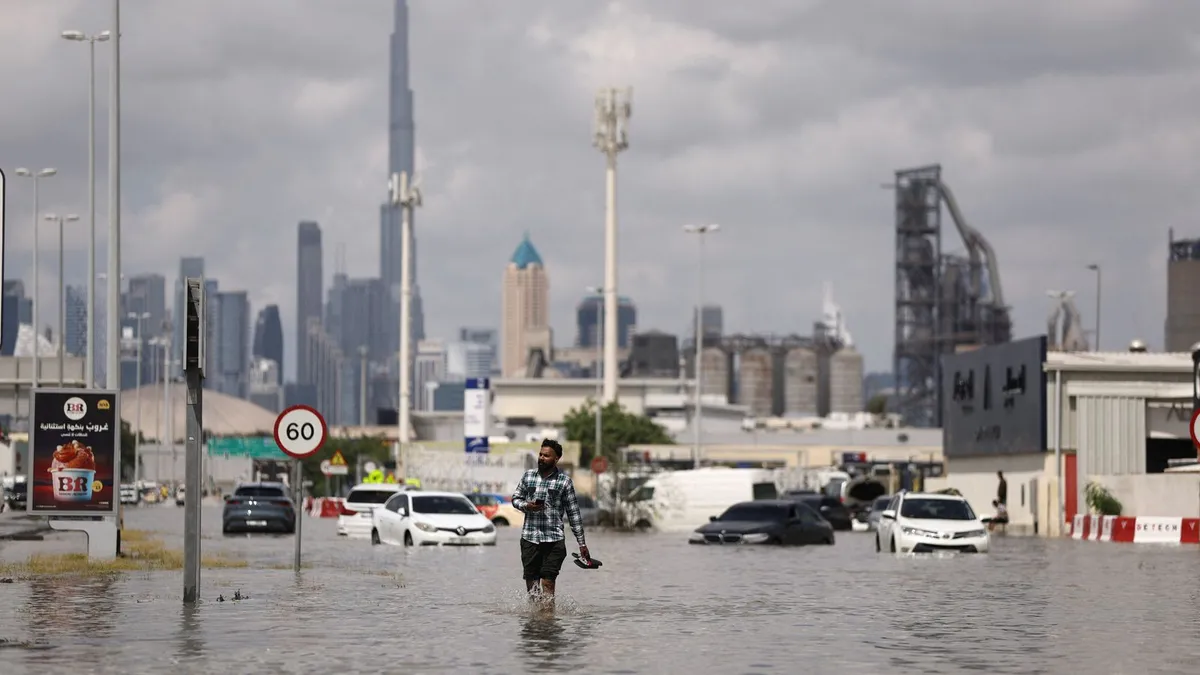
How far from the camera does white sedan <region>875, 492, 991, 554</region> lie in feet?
133

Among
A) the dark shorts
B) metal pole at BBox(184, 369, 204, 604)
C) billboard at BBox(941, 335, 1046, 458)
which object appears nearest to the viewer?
the dark shorts

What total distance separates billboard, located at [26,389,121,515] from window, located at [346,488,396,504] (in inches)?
966

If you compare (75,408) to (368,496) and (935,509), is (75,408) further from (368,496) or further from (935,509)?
(368,496)

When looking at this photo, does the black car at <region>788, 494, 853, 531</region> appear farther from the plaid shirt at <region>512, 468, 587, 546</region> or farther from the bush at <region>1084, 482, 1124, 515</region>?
the plaid shirt at <region>512, 468, 587, 546</region>

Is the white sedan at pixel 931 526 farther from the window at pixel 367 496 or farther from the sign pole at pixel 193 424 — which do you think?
the sign pole at pixel 193 424

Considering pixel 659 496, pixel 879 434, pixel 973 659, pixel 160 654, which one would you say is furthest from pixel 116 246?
pixel 879 434

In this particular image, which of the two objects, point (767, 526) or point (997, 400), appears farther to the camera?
point (997, 400)

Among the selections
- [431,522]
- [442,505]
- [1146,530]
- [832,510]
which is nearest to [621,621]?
[431,522]

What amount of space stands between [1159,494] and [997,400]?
44.4ft

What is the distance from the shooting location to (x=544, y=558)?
792 inches

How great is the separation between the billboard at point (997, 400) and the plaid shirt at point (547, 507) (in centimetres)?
4544

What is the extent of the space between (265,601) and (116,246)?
42.5 ft

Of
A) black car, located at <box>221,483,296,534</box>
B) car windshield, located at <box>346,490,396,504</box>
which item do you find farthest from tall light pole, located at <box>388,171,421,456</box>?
black car, located at <box>221,483,296,534</box>

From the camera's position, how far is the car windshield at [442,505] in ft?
145
